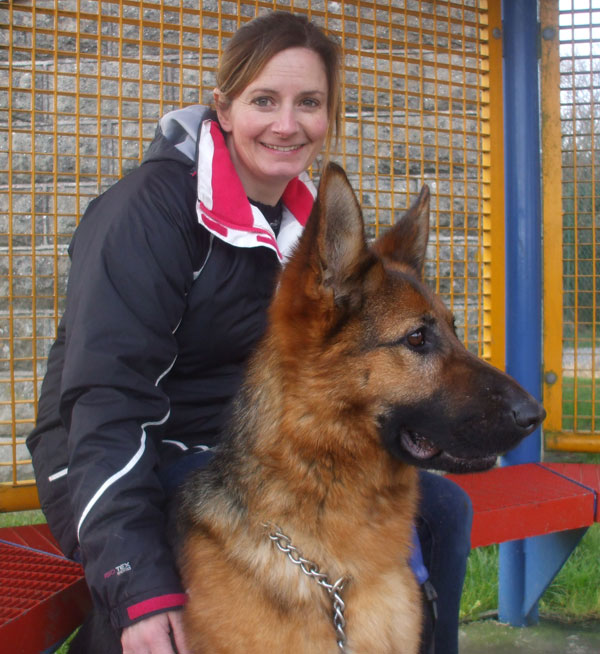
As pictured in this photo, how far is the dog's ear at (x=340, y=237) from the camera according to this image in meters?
1.70

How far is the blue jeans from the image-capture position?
91.8 inches

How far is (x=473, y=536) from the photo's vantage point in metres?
2.77

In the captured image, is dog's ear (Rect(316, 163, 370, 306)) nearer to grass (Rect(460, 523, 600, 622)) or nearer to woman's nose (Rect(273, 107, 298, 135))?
woman's nose (Rect(273, 107, 298, 135))

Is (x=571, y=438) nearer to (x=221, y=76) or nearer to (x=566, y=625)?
(x=566, y=625)

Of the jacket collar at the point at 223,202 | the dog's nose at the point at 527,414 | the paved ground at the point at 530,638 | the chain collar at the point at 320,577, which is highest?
the jacket collar at the point at 223,202

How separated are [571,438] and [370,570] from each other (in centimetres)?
222

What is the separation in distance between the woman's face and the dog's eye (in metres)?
0.91

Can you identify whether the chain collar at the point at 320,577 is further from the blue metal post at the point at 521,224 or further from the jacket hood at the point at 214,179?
the blue metal post at the point at 521,224

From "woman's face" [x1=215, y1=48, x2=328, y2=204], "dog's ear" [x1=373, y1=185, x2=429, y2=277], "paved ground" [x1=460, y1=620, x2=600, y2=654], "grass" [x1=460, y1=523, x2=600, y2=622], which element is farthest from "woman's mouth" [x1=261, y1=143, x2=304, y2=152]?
"grass" [x1=460, y1=523, x2=600, y2=622]

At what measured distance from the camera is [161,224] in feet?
7.00

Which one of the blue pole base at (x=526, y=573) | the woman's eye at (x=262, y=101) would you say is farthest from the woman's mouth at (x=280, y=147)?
the blue pole base at (x=526, y=573)

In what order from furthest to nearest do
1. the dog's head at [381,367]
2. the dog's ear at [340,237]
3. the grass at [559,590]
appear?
1. the grass at [559,590]
2. the dog's head at [381,367]
3. the dog's ear at [340,237]

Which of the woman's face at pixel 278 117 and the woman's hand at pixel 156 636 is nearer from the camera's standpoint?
the woman's hand at pixel 156 636

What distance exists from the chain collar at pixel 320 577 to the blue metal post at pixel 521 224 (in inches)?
79.4
